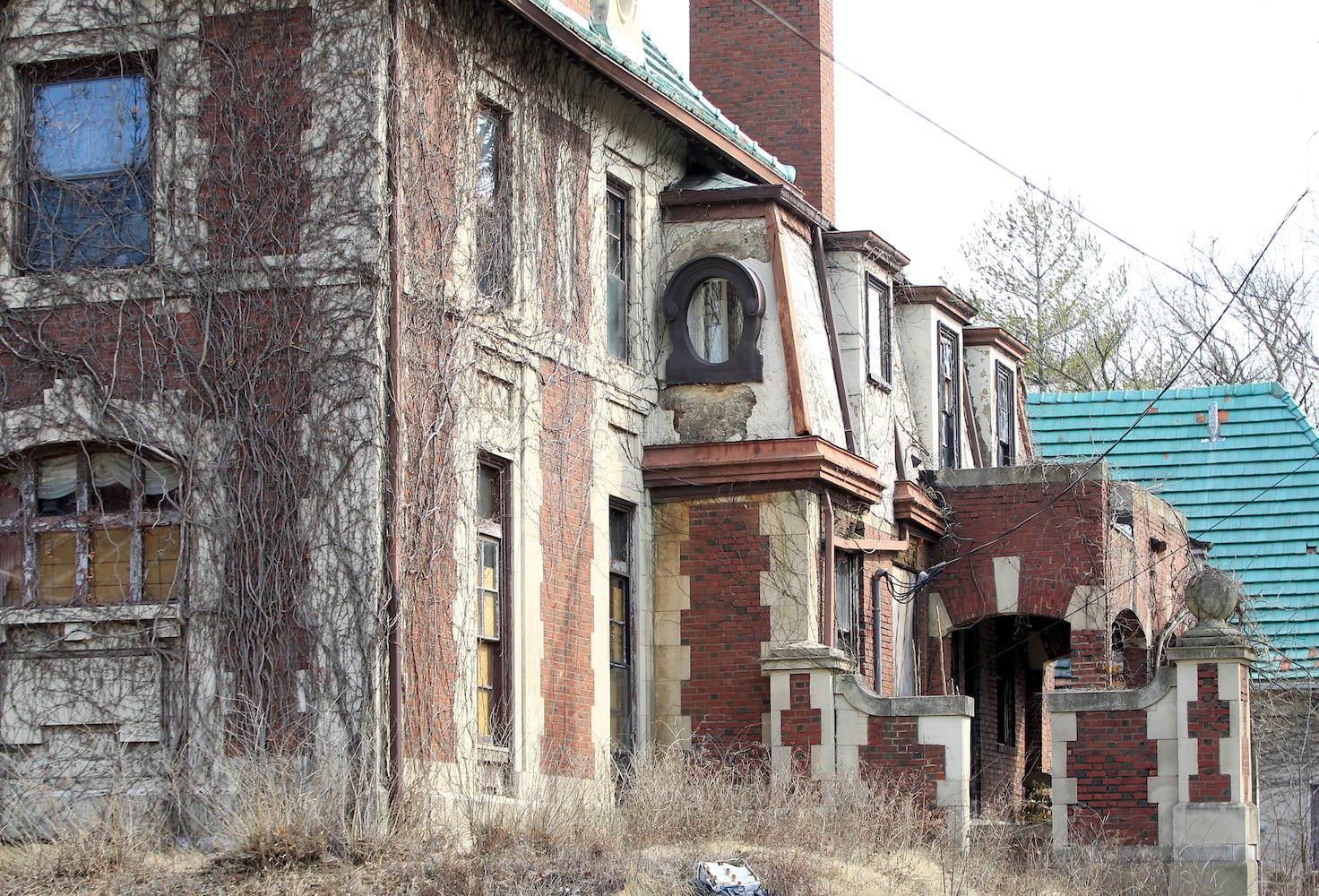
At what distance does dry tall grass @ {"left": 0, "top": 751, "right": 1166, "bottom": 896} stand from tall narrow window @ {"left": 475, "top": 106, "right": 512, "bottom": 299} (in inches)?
161

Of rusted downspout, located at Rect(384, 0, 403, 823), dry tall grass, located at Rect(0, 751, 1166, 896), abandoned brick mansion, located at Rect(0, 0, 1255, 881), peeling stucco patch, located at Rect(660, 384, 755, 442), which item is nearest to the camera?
dry tall grass, located at Rect(0, 751, 1166, 896)

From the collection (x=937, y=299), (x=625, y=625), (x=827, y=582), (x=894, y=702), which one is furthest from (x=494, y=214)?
(x=937, y=299)

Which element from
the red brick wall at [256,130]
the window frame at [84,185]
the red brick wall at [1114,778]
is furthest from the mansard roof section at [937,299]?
the window frame at [84,185]

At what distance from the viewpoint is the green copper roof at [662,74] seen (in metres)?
16.8

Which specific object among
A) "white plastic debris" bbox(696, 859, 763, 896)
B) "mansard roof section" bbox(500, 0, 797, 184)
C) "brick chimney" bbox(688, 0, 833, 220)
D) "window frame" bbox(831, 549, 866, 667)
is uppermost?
"brick chimney" bbox(688, 0, 833, 220)

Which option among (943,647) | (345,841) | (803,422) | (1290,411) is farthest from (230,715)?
(1290,411)

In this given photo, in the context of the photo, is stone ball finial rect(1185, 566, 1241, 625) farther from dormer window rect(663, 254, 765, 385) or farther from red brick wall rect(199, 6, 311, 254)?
red brick wall rect(199, 6, 311, 254)

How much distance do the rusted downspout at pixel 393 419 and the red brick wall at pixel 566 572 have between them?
245 centimetres

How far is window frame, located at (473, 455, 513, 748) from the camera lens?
50.5 feet

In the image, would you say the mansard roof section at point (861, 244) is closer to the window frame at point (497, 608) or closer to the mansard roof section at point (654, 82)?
the mansard roof section at point (654, 82)

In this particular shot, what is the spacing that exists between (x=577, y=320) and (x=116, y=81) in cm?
440

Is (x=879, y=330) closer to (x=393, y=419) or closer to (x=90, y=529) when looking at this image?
(x=393, y=419)

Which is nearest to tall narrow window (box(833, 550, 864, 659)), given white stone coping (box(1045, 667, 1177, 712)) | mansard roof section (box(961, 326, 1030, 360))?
white stone coping (box(1045, 667, 1177, 712))

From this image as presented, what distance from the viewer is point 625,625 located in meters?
18.3
